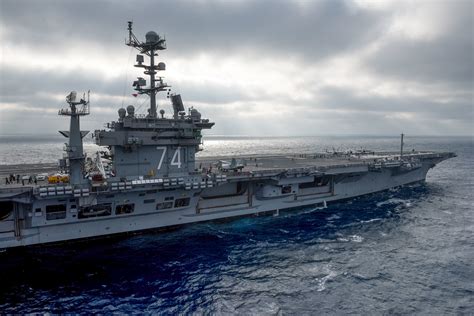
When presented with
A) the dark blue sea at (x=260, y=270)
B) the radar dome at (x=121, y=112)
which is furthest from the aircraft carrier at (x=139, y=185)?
the dark blue sea at (x=260, y=270)

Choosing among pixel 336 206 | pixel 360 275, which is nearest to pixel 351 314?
pixel 360 275

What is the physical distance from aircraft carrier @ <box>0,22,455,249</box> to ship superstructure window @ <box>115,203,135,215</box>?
2.6 inches

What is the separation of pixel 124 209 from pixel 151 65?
418 inches

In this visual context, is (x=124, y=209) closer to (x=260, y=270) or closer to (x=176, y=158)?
(x=176, y=158)

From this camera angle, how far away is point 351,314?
533 inches

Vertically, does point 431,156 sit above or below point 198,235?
above

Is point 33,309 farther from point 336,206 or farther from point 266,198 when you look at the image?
point 336,206

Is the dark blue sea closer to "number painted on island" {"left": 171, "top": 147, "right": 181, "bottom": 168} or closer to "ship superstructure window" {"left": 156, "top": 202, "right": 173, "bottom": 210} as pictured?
"ship superstructure window" {"left": 156, "top": 202, "right": 173, "bottom": 210}

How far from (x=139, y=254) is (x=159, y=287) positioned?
14.6 feet

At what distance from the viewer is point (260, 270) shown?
1767 cm

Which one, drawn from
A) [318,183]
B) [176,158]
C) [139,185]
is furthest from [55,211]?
[318,183]

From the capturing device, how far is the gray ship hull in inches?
757

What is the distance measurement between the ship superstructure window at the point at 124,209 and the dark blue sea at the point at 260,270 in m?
1.85

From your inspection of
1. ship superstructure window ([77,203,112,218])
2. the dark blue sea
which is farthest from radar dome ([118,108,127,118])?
the dark blue sea
